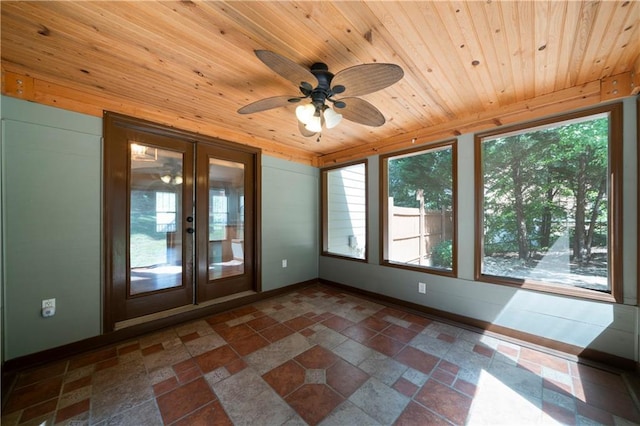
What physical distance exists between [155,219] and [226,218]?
82 centimetres

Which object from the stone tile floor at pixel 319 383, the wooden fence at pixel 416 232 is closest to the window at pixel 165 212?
the stone tile floor at pixel 319 383

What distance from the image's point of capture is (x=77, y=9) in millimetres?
1308

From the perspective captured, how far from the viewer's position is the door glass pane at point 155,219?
252cm

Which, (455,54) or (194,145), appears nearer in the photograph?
(455,54)

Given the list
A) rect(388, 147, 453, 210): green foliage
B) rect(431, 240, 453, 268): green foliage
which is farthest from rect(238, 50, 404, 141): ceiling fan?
rect(431, 240, 453, 268): green foliage

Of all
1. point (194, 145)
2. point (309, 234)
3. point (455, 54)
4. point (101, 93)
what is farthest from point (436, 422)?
point (101, 93)

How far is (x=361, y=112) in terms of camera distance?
1.94 meters

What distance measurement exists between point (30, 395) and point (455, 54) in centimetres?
385

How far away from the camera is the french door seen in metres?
2.38

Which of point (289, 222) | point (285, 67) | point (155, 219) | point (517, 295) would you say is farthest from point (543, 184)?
point (155, 219)

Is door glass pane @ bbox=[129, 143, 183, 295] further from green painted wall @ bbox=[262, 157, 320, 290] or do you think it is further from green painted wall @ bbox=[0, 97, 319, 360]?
green painted wall @ bbox=[262, 157, 320, 290]

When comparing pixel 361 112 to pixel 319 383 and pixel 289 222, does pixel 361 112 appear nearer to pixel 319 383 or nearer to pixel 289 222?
pixel 319 383

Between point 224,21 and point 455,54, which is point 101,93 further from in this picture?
point 455,54

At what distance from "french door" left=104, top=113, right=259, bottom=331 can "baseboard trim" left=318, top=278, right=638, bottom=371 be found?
238 cm
